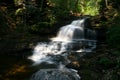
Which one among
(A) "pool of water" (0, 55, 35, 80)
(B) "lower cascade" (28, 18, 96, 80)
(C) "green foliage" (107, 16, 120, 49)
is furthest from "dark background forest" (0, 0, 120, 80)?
(A) "pool of water" (0, 55, 35, 80)

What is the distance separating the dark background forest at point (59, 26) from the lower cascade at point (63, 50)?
0.67 m

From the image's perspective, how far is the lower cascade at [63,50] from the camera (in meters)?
10.2

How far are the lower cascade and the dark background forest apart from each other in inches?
26.6

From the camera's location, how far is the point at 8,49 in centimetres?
1800

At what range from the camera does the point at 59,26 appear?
24.2m

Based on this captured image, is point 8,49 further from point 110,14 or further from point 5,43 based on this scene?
point 110,14

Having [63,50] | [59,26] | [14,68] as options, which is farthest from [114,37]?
[59,26]

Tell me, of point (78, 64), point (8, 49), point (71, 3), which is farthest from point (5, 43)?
point (71, 3)

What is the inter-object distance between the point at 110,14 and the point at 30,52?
36.0ft

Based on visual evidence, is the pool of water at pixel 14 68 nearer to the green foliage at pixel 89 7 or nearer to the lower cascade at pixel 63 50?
the lower cascade at pixel 63 50

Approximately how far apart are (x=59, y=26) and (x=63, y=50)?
5826mm

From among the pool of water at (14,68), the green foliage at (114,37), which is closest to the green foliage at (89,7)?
the green foliage at (114,37)

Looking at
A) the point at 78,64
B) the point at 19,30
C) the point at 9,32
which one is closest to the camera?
the point at 78,64

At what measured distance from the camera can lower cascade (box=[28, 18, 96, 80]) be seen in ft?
33.5
